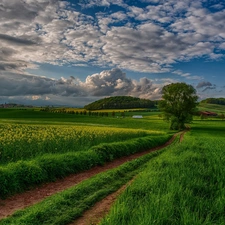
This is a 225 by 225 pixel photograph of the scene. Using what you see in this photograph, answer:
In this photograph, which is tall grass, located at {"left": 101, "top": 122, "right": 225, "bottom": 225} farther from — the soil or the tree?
the tree

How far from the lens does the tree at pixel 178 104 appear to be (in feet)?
233

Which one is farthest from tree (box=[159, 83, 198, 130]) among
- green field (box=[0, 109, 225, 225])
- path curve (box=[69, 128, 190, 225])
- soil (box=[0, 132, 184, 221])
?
path curve (box=[69, 128, 190, 225])

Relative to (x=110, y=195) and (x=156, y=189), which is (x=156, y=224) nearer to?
(x=156, y=189)

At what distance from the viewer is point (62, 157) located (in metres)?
14.4

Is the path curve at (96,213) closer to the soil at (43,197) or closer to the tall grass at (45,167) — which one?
the soil at (43,197)

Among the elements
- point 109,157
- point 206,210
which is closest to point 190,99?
point 109,157

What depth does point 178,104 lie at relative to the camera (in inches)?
2822

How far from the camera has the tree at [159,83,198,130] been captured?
70.9 metres

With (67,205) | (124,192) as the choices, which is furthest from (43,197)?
(124,192)

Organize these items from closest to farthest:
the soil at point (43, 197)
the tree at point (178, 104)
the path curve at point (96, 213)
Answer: the path curve at point (96, 213) → the soil at point (43, 197) → the tree at point (178, 104)

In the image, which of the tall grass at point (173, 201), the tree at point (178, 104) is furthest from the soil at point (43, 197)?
the tree at point (178, 104)

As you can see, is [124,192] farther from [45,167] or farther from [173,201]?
[45,167]

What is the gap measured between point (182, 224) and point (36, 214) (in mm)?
4289

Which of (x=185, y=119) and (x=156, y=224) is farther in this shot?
(x=185, y=119)
